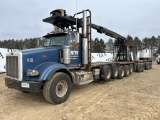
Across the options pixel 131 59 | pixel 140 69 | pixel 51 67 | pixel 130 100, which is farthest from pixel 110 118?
pixel 140 69

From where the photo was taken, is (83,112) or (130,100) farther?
(130,100)

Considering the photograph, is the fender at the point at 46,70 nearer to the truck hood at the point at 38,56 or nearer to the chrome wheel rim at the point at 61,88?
the truck hood at the point at 38,56

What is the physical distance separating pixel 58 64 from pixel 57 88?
A: 0.88 meters

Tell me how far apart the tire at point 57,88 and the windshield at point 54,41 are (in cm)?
165

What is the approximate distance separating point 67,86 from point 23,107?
1.72m

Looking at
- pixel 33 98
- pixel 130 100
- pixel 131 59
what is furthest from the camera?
pixel 131 59

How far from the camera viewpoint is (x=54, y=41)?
26.0 feet

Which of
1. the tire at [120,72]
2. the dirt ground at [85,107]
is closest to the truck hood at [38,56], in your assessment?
the dirt ground at [85,107]

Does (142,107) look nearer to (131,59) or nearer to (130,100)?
(130,100)

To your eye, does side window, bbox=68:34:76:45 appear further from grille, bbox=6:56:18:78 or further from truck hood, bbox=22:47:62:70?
grille, bbox=6:56:18:78

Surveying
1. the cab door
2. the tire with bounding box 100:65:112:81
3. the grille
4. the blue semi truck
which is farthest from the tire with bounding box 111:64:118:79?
the grille

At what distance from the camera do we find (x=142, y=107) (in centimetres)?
586

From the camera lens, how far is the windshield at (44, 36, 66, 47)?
7.66 meters

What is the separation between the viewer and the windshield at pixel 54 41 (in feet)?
25.1
